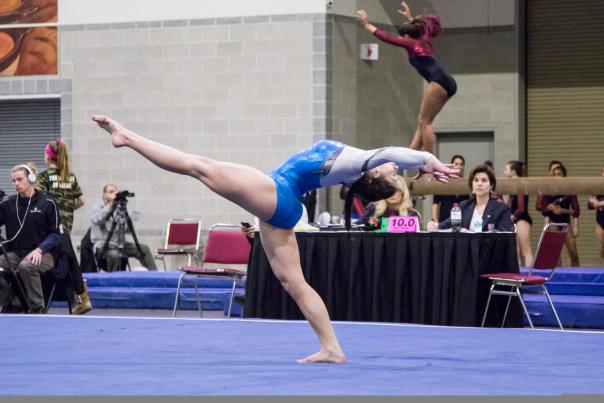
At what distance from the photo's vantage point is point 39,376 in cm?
563

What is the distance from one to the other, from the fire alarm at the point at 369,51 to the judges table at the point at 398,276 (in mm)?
5459

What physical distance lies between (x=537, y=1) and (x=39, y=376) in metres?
11.6

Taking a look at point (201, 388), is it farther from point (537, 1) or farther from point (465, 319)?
point (537, 1)

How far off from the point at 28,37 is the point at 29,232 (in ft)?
17.6

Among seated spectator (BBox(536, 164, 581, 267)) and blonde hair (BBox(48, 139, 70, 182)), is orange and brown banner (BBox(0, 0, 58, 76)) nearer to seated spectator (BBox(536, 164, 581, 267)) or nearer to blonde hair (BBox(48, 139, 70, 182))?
blonde hair (BBox(48, 139, 70, 182))

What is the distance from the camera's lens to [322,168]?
6.12 meters

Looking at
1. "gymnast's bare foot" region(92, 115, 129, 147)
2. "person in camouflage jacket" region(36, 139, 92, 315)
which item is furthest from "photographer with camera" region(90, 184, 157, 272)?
"gymnast's bare foot" region(92, 115, 129, 147)

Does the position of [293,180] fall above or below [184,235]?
above

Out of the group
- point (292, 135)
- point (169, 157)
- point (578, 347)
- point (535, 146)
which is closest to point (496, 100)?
point (535, 146)

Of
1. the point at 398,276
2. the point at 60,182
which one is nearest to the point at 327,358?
the point at 398,276

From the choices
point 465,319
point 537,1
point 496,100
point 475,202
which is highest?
point 537,1

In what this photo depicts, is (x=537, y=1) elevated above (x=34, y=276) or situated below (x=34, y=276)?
above

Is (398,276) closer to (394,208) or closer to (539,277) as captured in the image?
(394,208)

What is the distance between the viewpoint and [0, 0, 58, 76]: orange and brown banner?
49.1ft
